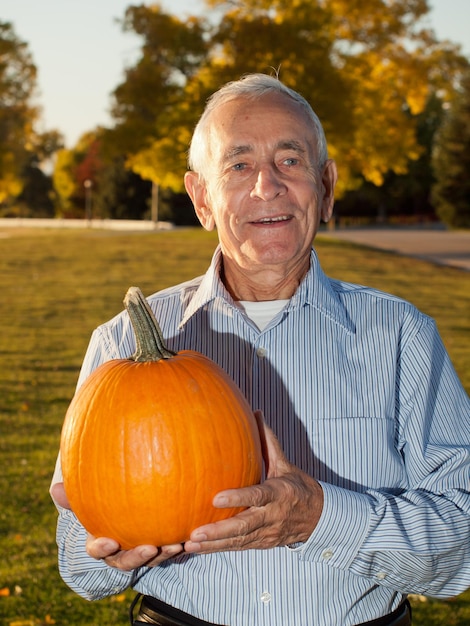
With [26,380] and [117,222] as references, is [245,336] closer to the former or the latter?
[26,380]

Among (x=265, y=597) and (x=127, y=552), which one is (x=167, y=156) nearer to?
(x=265, y=597)

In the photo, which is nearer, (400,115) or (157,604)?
(157,604)

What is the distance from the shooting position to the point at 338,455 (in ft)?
8.63

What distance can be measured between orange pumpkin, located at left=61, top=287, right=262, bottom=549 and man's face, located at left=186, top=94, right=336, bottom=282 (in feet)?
2.03

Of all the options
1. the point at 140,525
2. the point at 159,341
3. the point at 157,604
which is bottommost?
the point at 157,604

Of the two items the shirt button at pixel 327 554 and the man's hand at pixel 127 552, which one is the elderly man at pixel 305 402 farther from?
the man's hand at pixel 127 552

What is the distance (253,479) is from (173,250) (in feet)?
90.6

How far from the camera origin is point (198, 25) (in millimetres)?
30469

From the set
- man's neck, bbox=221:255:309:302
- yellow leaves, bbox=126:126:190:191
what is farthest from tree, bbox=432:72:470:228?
man's neck, bbox=221:255:309:302

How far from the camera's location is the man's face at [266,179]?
2680 millimetres

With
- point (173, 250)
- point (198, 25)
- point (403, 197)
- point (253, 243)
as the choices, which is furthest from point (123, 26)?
point (403, 197)

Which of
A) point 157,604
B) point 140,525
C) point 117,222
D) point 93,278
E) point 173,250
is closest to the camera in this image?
point 140,525

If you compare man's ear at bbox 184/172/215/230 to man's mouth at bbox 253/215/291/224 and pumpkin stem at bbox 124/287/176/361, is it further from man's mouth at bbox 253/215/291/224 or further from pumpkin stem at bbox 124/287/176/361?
pumpkin stem at bbox 124/287/176/361

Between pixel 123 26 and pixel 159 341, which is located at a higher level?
pixel 123 26
